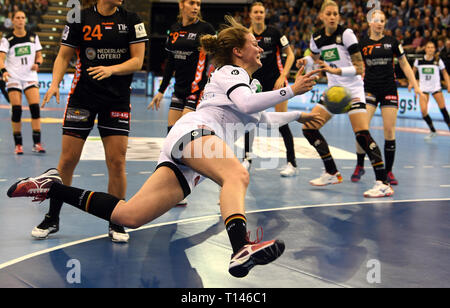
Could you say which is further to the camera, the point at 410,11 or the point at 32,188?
the point at 410,11

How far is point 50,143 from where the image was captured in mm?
9734

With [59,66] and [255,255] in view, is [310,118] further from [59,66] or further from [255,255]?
[59,66]

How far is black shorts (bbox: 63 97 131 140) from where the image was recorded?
14.6ft

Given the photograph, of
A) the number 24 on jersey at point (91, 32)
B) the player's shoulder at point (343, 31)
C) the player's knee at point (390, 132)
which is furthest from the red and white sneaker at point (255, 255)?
the player's knee at point (390, 132)

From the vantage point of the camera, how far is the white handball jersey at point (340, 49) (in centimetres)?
649

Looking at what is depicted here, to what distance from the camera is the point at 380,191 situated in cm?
641

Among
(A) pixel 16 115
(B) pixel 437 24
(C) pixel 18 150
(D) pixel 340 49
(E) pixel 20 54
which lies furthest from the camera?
(B) pixel 437 24

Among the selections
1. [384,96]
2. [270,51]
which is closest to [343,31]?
[384,96]

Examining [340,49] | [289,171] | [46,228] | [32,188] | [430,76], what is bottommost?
[289,171]

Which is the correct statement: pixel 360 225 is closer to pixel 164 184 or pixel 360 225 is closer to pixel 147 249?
pixel 147 249

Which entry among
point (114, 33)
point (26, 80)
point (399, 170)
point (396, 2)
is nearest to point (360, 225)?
point (114, 33)

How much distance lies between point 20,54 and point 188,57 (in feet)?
12.8

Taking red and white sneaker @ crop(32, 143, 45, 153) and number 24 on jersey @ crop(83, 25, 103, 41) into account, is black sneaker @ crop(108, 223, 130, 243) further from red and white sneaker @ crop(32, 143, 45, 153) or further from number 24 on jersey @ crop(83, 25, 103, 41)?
red and white sneaker @ crop(32, 143, 45, 153)

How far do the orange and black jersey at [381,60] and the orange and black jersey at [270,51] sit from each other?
1.09 m
